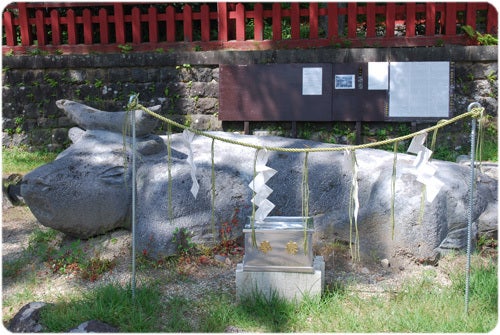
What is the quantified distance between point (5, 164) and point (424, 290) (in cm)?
605

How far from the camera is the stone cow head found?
14.1ft

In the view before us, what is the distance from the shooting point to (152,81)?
7.87 meters

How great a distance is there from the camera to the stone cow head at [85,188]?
429cm

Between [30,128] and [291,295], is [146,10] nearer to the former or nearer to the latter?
[30,128]

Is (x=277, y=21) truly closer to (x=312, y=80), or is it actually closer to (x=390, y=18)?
(x=312, y=80)

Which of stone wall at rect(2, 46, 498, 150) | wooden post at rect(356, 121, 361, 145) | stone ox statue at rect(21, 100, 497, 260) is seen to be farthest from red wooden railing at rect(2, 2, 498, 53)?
stone ox statue at rect(21, 100, 497, 260)

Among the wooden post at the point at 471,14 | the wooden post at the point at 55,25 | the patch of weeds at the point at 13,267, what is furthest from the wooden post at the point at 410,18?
the patch of weeds at the point at 13,267

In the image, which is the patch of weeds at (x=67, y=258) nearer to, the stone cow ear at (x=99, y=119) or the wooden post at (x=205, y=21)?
the stone cow ear at (x=99, y=119)

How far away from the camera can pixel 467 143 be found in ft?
23.7

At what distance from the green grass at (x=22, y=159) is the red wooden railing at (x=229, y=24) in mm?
1663

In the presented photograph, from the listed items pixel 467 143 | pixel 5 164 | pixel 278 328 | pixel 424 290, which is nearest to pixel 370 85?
pixel 467 143

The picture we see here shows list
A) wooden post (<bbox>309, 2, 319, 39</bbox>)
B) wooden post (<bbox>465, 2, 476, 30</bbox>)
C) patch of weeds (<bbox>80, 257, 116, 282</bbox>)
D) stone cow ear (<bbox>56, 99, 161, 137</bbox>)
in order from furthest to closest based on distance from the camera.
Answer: wooden post (<bbox>309, 2, 319, 39</bbox>) < wooden post (<bbox>465, 2, 476, 30</bbox>) < stone cow ear (<bbox>56, 99, 161, 137</bbox>) < patch of weeds (<bbox>80, 257, 116, 282</bbox>)

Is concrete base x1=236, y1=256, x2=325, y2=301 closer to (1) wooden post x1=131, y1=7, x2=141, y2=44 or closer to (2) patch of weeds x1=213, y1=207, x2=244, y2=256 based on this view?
(2) patch of weeds x1=213, y1=207, x2=244, y2=256

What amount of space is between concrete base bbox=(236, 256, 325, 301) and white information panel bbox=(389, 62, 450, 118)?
4.23m
